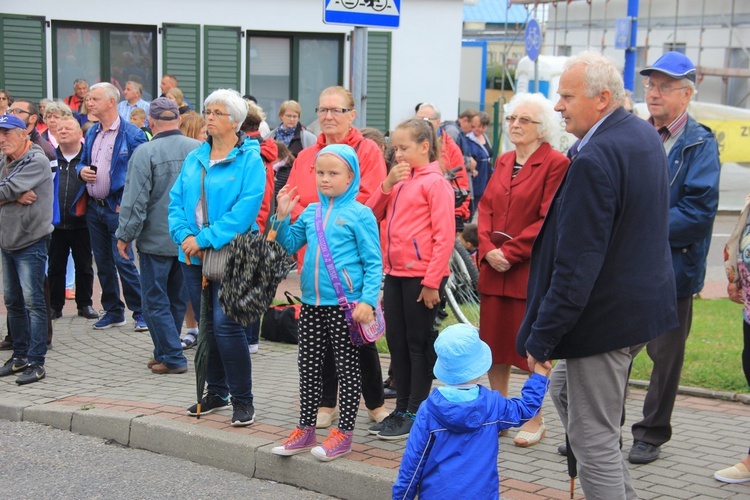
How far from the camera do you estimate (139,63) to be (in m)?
17.6

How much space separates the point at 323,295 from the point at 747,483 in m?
2.39

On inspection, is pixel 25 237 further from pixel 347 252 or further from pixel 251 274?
pixel 347 252

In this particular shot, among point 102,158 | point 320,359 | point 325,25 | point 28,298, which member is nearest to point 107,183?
point 102,158

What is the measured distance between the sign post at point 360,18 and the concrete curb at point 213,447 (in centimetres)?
274

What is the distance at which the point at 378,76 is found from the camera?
59.2 ft

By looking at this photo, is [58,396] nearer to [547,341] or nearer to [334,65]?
[547,341]

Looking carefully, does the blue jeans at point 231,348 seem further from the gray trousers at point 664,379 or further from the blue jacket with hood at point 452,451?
the gray trousers at point 664,379

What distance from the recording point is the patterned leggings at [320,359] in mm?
5496

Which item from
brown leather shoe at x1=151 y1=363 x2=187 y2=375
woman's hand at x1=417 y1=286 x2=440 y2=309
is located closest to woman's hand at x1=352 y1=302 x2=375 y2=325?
woman's hand at x1=417 y1=286 x2=440 y2=309

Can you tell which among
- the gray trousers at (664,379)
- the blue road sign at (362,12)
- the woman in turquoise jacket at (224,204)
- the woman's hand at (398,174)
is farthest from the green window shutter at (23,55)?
the gray trousers at (664,379)

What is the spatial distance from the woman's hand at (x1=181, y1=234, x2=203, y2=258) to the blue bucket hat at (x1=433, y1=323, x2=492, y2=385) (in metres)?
2.37

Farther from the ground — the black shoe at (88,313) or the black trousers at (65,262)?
the black trousers at (65,262)

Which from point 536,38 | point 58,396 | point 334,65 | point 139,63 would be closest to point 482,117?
point 536,38

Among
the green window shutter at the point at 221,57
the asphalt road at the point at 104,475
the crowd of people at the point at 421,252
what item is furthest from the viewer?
the green window shutter at the point at 221,57
